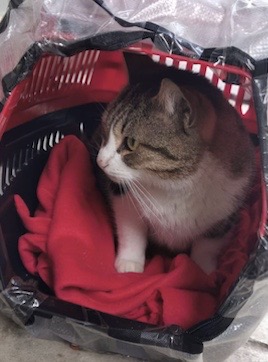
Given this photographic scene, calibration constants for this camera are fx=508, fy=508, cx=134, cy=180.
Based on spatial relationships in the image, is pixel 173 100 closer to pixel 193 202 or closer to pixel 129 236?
pixel 193 202

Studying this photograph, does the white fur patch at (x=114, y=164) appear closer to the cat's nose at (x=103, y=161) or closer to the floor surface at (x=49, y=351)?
the cat's nose at (x=103, y=161)

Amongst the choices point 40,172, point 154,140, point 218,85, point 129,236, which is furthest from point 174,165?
point 40,172

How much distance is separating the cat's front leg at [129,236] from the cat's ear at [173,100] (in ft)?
0.89

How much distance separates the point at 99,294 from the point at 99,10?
551 millimetres

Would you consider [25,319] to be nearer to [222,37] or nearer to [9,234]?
[9,234]

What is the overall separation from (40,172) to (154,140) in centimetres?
49

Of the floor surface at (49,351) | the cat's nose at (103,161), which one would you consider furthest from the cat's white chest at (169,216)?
the floor surface at (49,351)

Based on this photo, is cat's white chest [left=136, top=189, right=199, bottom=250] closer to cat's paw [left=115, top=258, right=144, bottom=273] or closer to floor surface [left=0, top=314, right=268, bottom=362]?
cat's paw [left=115, top=258, right=144, bottom=273]

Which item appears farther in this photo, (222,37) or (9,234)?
(9,234)

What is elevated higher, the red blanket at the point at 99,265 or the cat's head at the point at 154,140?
the cat's head at the point at 154,140

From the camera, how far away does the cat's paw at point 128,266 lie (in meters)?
Result: 1.13

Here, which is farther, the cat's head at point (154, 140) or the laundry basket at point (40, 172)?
the cat's head at point (154, 140)

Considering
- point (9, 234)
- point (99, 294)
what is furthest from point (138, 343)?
point (9, 234)

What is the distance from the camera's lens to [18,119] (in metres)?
1.21
